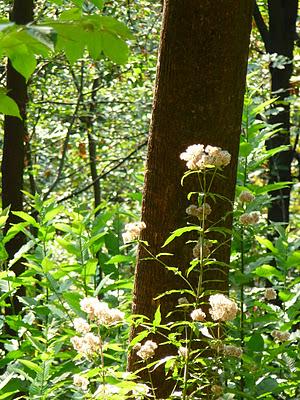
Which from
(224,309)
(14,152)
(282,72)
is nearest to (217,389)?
(224,309)

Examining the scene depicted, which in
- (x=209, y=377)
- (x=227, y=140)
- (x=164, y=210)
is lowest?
(x=209, y=377)

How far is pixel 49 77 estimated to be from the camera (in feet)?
28.5

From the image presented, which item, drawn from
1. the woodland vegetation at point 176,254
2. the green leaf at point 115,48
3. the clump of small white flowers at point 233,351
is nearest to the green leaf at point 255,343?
the woodland vegetation at point 176,254

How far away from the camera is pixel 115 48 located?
73.7 inches

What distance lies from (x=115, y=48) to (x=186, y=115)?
1.09 metres

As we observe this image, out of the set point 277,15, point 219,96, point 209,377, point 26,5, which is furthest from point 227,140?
point 277,15

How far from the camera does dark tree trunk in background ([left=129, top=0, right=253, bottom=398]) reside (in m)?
2.93

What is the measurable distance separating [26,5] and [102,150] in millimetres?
5702

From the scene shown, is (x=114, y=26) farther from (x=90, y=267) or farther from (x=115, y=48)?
(x=90, y=267)

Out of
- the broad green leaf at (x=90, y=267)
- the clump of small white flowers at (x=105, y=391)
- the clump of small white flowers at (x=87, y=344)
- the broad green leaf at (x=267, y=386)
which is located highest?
the broad green leaf at (x=90, y=267)

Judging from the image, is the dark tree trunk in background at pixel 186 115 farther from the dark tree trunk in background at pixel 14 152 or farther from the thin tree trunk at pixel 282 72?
the thin tree trunk at pixel 282 72

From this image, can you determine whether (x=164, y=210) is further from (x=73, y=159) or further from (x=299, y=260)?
(x=73, y=159)

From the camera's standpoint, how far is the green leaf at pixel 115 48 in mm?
1854

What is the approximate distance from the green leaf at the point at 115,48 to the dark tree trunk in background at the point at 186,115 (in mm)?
1077
